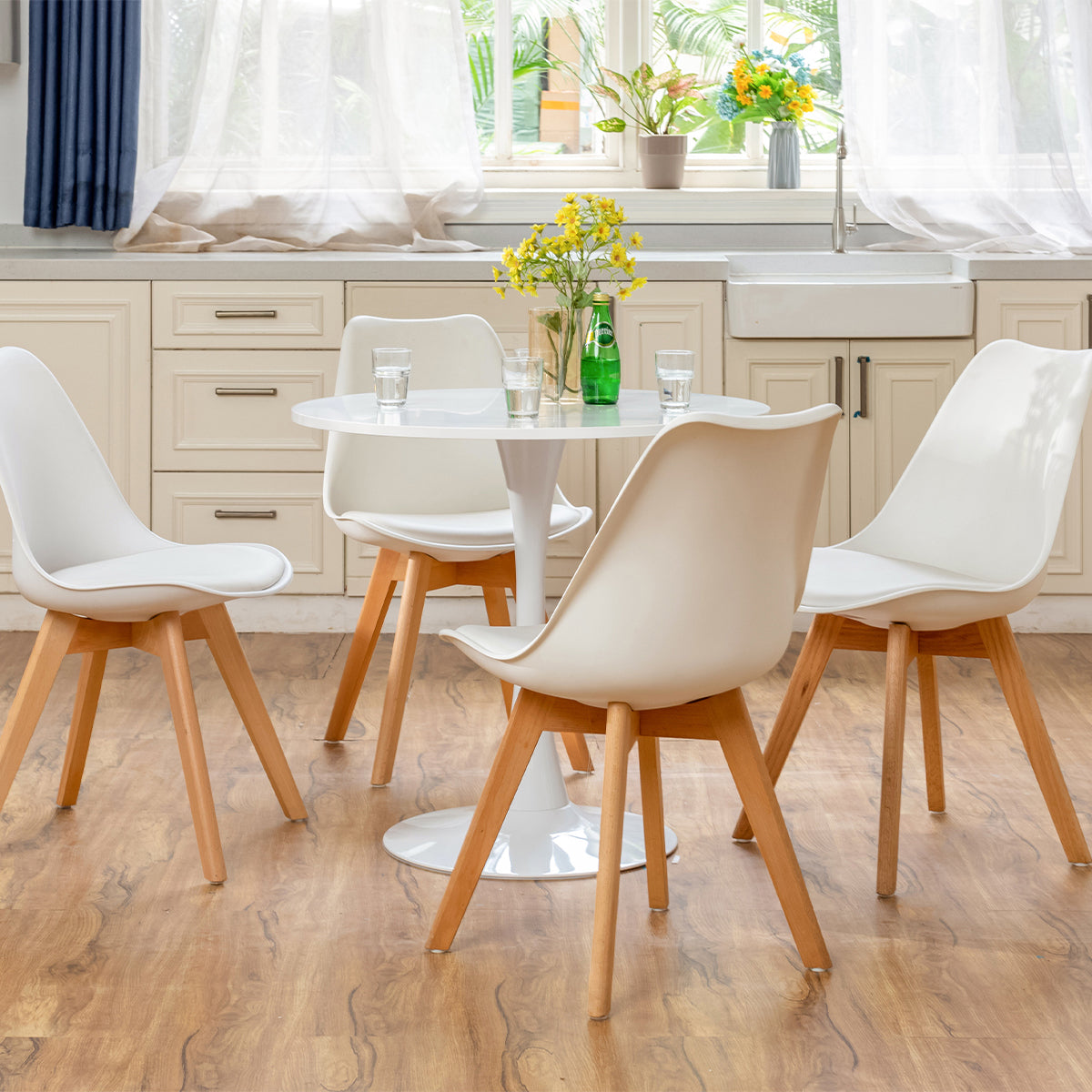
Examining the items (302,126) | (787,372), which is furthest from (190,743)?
(302,126)

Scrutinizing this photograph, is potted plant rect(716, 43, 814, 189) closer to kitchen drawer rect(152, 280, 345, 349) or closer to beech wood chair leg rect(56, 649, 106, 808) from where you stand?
kitchen drawer rect(152, 280, 345, 349)

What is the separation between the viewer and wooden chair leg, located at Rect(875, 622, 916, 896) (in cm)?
219

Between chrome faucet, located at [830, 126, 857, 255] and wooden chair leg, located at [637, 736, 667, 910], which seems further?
chrome faucet, located at [830, 126, 857, 255]

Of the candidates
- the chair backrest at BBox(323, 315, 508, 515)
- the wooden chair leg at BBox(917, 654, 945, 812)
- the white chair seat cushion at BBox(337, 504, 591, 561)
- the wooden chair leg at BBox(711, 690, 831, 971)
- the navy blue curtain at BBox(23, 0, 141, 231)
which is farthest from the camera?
the navy blue curtain at BBox(23, 0, 141, 231)

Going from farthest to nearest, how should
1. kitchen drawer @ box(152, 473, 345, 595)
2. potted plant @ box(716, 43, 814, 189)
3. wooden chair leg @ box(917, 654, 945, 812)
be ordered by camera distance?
1. potted plant @ box(716, 43, 814, 189)
2. kitchen drawer @ box(152, 473, 345, 595)
3. wooden chair leg @ box(917, 654, 945, 812)

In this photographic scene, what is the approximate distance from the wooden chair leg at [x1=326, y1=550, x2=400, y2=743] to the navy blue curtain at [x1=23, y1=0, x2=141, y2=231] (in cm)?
177

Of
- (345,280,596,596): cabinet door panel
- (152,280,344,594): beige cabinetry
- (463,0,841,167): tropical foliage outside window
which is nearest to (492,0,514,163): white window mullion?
(463,0,841,167): tropical foliage outside window

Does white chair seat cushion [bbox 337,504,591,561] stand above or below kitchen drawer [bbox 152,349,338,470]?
below

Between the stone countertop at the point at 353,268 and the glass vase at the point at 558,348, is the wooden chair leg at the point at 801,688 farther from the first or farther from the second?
the stone countertop at the point at 353,268

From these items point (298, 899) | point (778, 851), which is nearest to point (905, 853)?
point (778, 851)

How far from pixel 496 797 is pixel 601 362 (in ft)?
2.48

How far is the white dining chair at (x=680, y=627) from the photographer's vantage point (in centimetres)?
175

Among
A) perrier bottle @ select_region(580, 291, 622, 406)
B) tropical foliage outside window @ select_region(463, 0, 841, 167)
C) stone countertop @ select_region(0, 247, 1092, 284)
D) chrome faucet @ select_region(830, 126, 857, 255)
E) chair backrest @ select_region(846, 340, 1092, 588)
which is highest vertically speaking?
tropical foliage outside window @ select_region(463, 0, 841, 167)

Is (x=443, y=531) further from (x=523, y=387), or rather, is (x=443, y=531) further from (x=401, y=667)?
(x=523, y=387)
